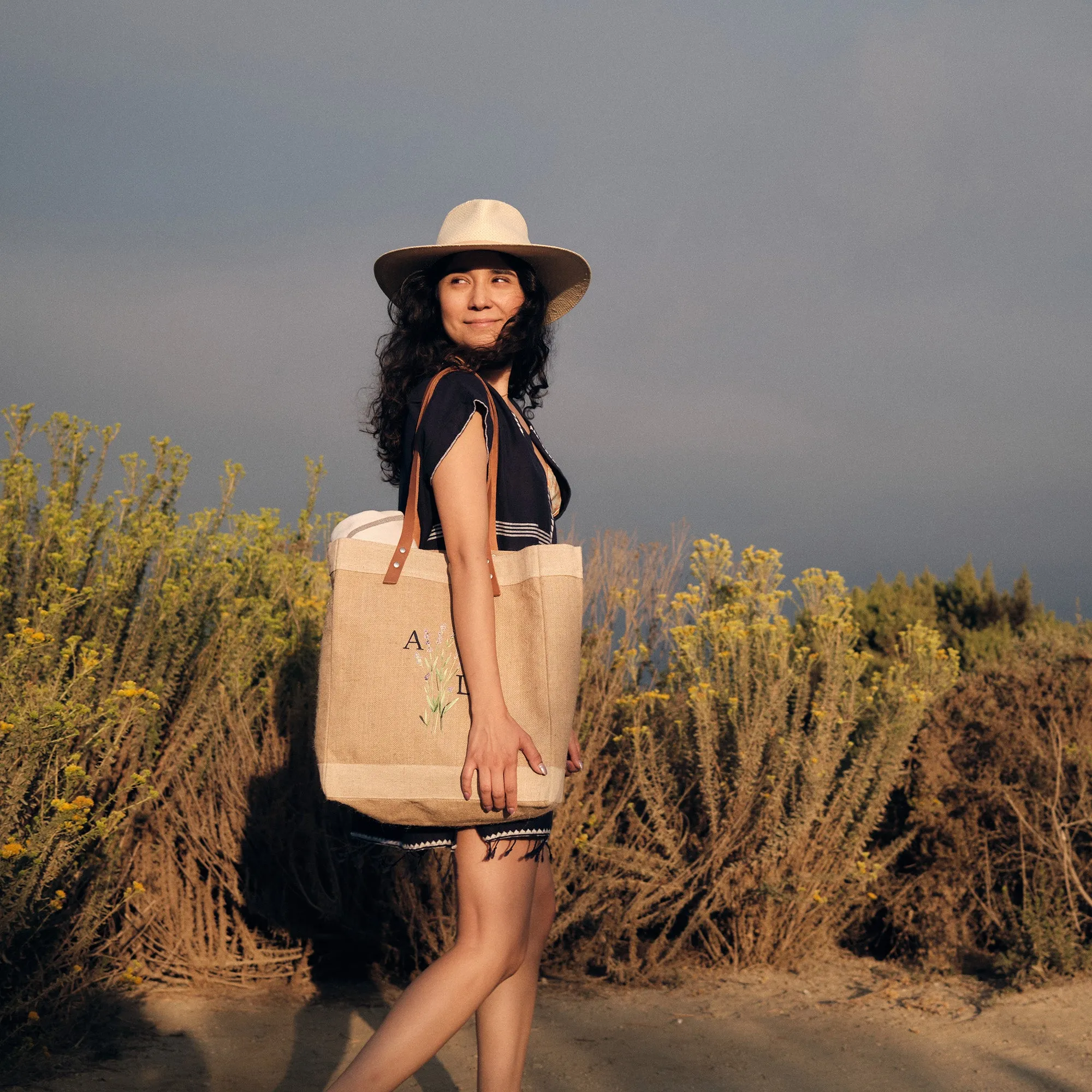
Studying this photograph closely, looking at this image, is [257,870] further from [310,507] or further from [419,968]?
[310,507]

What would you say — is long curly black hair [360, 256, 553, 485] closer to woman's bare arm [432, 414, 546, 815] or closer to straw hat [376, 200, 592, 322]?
straw hat [376, 200, 592, 322]

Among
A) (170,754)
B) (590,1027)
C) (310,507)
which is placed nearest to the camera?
(590,1027)

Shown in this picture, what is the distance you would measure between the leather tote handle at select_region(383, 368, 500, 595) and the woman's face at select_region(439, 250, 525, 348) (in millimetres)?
173

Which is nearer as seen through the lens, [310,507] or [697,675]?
[697,675]

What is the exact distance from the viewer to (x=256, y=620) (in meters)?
3.94

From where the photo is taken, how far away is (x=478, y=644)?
176 centimetres

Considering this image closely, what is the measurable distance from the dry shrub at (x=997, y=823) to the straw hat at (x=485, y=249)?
2.77 meters

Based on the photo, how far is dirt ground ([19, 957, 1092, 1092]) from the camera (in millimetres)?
2957

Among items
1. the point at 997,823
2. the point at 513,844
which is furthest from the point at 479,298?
the point at 997,823

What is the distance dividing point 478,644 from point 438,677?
0.32 feet

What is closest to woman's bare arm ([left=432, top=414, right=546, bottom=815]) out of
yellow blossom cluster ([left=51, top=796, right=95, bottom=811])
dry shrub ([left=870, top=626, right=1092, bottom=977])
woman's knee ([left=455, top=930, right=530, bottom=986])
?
woman's knee ([left=455, top=930, right=530, bottom=986])

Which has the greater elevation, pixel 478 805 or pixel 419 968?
pixel 478 805

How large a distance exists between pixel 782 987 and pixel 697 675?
1174mm

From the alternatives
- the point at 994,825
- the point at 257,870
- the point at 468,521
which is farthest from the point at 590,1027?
the point at 468,521
